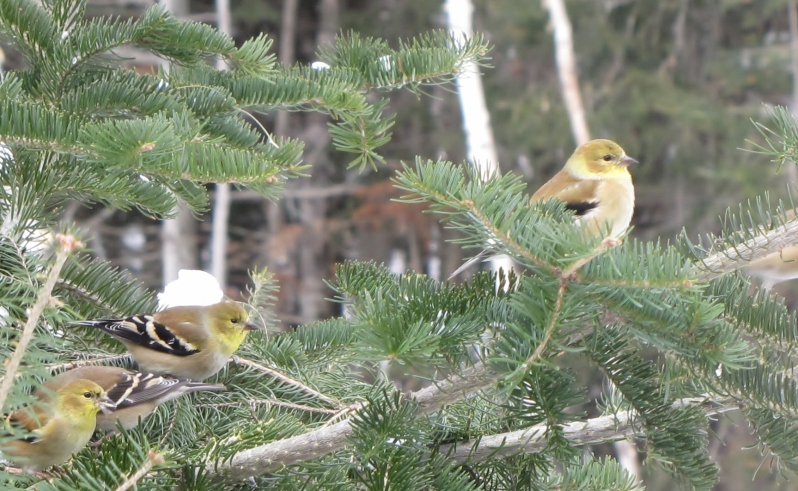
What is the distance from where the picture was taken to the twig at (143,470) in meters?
1.22

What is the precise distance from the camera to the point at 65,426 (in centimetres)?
187

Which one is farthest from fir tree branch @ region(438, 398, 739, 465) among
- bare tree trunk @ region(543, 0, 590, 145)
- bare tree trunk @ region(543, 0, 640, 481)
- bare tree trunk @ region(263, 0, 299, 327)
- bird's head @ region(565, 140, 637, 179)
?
bare tree trunk @ region(263, 0, 299, 327)

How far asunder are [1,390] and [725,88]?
13687mm

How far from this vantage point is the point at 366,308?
4.71 ft

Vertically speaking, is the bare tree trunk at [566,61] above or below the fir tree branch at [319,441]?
above

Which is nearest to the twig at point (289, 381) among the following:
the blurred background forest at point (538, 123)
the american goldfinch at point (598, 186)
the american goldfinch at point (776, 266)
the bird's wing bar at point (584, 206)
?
the american goldfinch at point (598, 186)

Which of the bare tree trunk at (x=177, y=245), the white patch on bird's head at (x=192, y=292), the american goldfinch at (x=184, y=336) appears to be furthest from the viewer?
the bare tree trunk at (x=177, y=245)

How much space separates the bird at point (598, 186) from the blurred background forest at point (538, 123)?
24.5 ft

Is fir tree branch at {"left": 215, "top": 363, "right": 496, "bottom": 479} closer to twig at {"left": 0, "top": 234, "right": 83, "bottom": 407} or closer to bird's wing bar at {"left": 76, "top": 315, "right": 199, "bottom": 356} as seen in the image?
twig at {"left": 0, "top": 234, "right": 83, "bottom": 407}

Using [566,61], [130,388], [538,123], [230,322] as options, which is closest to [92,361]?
[130,388]

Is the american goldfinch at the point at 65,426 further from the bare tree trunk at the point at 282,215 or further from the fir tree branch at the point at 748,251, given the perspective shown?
the bare tree trunk at the point at 282,215

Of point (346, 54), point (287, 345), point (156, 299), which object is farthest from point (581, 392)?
point (156, 299)

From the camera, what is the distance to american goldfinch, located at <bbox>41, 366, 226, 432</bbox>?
219 centimetres

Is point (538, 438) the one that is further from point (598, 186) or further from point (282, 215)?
point (282, 215)
